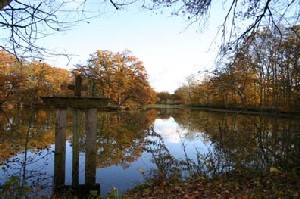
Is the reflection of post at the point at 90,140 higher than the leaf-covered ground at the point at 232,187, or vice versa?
the reflection of post at the point at 90,140

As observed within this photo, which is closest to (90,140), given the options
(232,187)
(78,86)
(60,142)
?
(60,142)

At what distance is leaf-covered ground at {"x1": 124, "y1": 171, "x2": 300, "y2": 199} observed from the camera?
537cm

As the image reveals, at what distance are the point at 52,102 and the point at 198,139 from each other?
10.6 meters

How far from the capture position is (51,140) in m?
15.3

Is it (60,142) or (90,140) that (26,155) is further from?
(90,140)

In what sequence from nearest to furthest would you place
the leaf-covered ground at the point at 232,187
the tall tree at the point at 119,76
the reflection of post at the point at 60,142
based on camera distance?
the leaf-covered ground at the point at 232,187
the reflection of post at the point at 60,142
the tall tree at the point at 119,76

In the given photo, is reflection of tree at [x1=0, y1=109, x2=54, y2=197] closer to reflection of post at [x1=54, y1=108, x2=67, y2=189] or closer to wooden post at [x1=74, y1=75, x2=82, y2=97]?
reflection of post at [x1=54, y1=108, x2=67, y2=189]

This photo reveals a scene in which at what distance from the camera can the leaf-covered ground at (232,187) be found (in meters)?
5.37

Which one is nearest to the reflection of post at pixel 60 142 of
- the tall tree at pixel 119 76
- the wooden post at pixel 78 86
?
A: the wooden post at pixel 78 86

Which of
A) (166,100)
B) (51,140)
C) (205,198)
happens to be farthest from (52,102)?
(166,100)

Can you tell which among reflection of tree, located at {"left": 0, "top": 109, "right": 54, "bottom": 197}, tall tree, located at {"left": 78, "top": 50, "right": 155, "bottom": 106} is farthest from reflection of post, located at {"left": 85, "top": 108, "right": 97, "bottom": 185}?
tall tree, located at {"left": 78, "top": 50, "right": 155, "bottom": 106}

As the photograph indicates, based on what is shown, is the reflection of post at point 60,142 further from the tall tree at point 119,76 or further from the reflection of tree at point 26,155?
the tall tree at point 119,76

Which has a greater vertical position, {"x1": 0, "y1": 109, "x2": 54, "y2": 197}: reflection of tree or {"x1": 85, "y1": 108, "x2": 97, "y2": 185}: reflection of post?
{"x1": 85, "y1": 108, "x2": 97, "y2": 185}: reflection of post

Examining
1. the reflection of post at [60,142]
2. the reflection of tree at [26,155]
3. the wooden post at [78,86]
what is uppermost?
the wooden post at [78,86]
